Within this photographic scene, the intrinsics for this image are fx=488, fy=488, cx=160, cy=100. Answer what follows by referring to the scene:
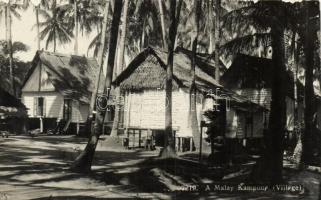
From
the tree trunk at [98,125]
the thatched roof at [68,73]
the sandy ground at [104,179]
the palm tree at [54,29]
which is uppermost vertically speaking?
the palm tree at [54,29]

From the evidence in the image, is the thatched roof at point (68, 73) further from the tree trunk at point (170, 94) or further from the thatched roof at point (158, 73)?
the tree trunk at point (170, 94)

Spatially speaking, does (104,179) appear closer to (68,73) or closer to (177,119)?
(177,119)

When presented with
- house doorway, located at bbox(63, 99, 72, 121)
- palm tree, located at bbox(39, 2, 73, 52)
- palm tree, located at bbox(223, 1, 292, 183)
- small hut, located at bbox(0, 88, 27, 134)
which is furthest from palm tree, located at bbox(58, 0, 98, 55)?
palm tree, located at bbox(223, 1, 292, 183)

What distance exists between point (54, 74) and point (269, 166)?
71.3ft

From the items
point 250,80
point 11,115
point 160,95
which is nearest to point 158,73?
point 160,95

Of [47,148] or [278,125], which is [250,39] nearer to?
[278,125]

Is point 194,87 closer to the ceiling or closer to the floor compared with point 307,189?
closer to the ceiling

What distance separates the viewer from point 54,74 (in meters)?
32.8

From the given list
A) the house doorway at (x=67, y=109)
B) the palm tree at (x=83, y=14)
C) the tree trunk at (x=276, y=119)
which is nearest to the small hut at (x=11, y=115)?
the house doorway at (x=67, y=109)

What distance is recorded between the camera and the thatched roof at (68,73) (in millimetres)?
32562

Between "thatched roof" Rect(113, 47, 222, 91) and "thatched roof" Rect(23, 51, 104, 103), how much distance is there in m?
7.04

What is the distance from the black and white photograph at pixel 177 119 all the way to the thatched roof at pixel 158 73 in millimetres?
65

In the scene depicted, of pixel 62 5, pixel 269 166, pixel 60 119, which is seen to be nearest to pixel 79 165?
pixel 269 166

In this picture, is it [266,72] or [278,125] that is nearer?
[278,125]
